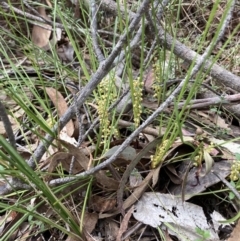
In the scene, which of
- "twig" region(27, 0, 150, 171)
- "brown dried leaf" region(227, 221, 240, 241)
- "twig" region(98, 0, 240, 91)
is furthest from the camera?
"twig" region(98, 0, 240, 91)

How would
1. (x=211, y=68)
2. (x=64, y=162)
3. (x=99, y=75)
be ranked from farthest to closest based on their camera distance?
(x=211, y=68) → (x=64, y=162) → (x=99, y=75)

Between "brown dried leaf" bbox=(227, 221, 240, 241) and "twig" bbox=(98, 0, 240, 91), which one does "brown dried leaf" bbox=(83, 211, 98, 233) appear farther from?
"twig" bbox=(98, 0, 240, 91)

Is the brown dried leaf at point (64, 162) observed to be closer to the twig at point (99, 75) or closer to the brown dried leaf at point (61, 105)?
the twig at point (99, 75)

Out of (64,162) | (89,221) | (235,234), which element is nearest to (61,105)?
(64,162)

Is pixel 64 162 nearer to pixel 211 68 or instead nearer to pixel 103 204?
pixel 103 204

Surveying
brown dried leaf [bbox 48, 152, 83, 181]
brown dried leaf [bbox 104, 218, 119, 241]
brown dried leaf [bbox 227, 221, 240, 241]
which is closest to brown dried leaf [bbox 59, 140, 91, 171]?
brown dried leaf [bbox 48, 152, 83, 181]

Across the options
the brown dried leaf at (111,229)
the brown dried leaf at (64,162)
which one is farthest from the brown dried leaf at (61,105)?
the brown dried leaf at (111,229)

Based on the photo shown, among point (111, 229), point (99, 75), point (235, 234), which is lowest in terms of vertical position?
point (111, 229)

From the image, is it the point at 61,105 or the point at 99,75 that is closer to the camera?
the point at 99,75

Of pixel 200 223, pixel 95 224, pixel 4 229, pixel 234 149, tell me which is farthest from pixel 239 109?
pixel 4 229

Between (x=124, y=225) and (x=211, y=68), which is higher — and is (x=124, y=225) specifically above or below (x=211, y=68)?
below

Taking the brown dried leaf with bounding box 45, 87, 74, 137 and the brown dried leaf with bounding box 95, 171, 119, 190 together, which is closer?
the brown dried leaf with bounding box 95, 171, 119, 190
